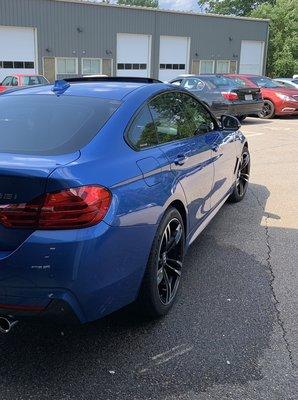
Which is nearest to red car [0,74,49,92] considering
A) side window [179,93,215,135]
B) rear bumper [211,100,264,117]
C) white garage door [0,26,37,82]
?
rear bumper [211,100,264,117]

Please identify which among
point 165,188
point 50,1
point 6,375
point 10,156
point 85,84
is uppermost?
point 50,1

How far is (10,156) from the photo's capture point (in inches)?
108

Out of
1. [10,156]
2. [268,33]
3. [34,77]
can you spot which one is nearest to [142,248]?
[10,156]

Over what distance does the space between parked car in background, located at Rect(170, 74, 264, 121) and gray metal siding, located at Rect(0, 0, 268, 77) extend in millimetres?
18717

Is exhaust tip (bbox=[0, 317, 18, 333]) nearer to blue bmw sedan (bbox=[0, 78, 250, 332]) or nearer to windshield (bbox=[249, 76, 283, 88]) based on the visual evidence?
blue bmw sedan (bbox=[0, 78, 250, 332])

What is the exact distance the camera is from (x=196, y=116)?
14.9 feet

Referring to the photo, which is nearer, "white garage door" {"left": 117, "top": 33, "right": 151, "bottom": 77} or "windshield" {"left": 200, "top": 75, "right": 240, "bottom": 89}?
"windshield" {"left": 200, "top": 75, "right": 240, "bottom": 89}

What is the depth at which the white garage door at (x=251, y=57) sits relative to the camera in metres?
43.1

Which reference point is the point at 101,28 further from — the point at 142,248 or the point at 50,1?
the point at 142,248

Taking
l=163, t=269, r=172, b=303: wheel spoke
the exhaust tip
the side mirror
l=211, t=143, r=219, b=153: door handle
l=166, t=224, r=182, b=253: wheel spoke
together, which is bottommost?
l=163, t=269, r=172, b=303: wheel spoke

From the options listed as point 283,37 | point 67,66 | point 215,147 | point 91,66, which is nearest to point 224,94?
point 215,147

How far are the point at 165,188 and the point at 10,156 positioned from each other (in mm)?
1055

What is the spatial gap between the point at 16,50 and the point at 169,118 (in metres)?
29.3

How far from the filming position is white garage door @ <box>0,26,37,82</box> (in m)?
30.2
